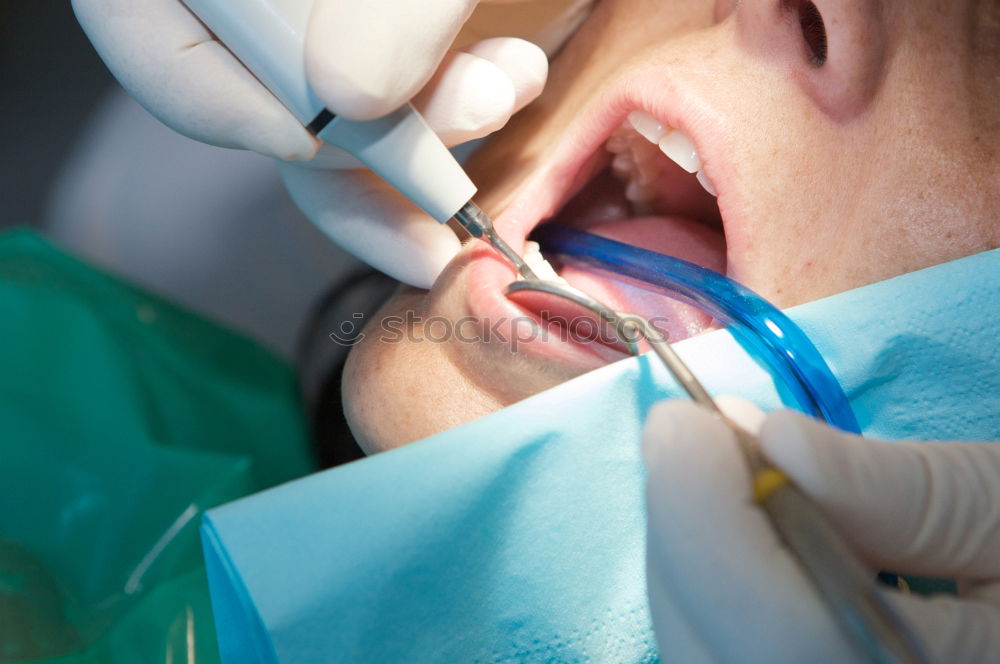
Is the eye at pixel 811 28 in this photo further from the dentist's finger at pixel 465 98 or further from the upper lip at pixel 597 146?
the dentist's finger at pixel 465 98

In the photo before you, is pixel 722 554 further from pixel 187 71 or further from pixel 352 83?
pixel 187 71

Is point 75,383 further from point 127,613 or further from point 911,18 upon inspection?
point 911,18

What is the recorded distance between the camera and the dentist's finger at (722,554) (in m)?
0.47

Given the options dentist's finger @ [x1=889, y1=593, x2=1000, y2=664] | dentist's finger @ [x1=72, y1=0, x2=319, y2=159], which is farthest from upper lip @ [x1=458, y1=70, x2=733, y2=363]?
dentist's finger @ [x1=889, y1=593, x2=1000, y2=664]

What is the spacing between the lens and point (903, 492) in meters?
0.53

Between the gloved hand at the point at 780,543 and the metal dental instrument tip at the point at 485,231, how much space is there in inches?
10.3

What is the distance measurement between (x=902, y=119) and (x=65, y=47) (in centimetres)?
120

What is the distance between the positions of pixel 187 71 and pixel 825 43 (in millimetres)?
567

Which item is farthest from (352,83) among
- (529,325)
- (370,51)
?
(529,325)

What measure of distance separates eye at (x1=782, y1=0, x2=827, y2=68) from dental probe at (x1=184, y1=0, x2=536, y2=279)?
0.34 meters

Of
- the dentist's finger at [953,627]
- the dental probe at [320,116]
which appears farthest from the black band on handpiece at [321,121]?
the dentist's finger at [953,627]

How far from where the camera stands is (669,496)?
0.50 m

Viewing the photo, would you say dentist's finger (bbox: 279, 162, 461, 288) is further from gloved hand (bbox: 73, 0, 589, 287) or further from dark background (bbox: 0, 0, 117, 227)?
dark background (bbox: 0, 0, 117, 227)

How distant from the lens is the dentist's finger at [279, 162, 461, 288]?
31.5 inches
